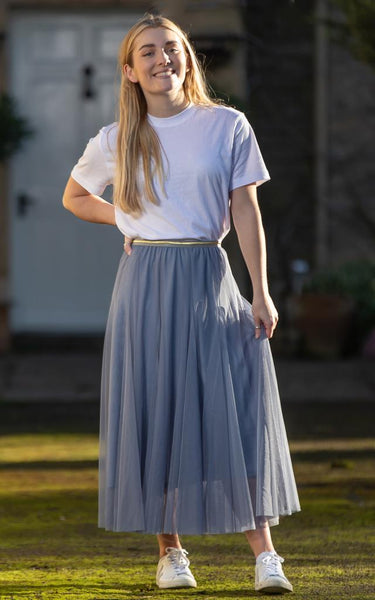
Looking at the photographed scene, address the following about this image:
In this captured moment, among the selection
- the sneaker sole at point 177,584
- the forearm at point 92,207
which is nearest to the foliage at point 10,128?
the forearm at point 92,207

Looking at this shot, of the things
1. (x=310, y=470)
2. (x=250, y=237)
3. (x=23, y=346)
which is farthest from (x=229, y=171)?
(x=23, y=346)

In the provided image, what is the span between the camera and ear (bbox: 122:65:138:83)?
3693mm

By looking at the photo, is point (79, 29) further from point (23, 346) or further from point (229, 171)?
point (229, 171)

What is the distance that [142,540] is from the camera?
463 centimetres

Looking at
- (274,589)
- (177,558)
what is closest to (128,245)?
(177,558)

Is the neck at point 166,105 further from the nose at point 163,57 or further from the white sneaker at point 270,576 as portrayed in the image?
the white sneaker at point 270,576

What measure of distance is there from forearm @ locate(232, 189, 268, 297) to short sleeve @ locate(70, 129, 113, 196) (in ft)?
1.39

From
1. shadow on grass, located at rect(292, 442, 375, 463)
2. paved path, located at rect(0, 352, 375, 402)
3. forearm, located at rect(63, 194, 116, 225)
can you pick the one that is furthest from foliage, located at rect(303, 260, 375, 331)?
forearm, located at rect(63, 194, 116, 225)

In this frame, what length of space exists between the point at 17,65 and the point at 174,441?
6.71 m

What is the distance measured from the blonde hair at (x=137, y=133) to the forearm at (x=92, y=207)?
22cm

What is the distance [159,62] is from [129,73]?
0.13 metres

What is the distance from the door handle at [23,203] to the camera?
9812mm

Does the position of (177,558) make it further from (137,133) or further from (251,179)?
(137,133)

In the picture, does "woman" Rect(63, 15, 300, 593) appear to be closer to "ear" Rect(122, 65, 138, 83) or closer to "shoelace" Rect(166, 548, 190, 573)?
"ear" Rect(122, 65, 138, 83)
